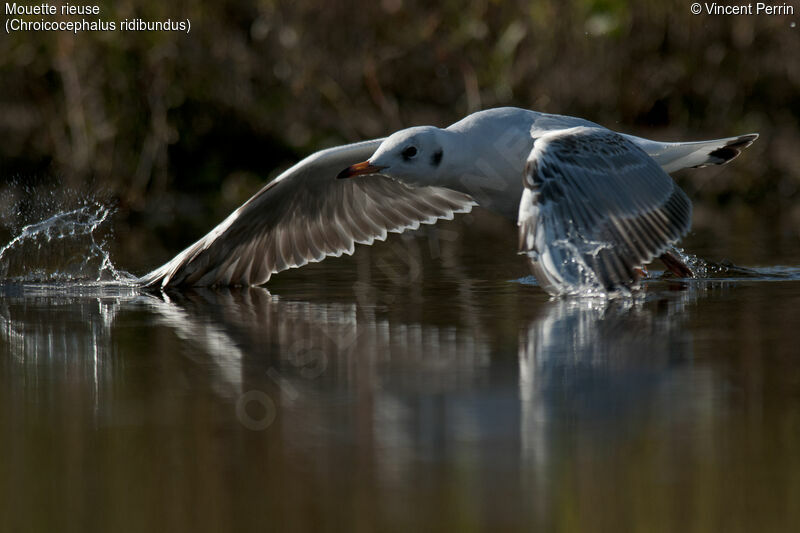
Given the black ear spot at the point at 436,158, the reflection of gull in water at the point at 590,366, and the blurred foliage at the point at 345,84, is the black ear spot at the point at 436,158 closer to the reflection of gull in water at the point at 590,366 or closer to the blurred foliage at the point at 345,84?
the reflection of gull in water at the point at 590,366

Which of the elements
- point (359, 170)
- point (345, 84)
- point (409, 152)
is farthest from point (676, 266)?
point (345, 84)

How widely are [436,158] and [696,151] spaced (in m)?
1.37

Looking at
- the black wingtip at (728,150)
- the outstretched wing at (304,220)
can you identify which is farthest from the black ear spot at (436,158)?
the black wingtip at (728,150)

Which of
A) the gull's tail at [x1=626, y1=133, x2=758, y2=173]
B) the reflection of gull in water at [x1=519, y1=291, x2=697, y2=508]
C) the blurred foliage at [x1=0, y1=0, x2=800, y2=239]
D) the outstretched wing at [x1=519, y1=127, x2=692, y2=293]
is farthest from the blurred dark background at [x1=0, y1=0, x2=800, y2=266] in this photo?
the reflection of gull in water at [x1=519, y1=291, x2=697, y2=508]

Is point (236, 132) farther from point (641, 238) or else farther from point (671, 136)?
point (641, 238)

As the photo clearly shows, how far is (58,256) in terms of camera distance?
8227 mm

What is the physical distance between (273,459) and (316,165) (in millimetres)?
→ 3781

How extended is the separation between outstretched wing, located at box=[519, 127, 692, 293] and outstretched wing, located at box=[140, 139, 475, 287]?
4.51 ft

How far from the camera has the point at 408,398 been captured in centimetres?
378

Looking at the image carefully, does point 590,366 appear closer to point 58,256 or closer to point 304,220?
point 304,220

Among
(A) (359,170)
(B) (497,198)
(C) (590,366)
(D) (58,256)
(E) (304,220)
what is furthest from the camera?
(D) (58,256)

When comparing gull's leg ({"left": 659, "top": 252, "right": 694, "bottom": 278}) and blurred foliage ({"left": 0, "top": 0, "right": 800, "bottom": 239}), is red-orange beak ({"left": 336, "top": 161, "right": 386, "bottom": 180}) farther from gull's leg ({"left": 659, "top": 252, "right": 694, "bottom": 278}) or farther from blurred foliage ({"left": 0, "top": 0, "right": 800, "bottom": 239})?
blurred foliage ({"left": 0, "top": 0, "right": 800, "bottom": 239})

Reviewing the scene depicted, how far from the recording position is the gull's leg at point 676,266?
663cm

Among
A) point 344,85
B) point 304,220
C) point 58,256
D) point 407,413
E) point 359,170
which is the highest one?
point 344,85
